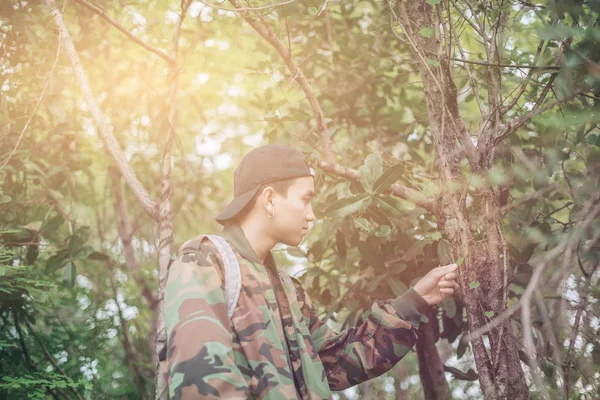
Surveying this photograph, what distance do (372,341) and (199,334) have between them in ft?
2.57

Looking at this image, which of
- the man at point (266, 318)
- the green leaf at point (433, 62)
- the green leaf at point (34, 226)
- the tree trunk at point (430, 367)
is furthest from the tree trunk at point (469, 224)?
the green leaf at point (34, 226)

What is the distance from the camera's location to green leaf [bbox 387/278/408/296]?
2.84 meters

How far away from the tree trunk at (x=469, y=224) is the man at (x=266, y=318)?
0.12 meters

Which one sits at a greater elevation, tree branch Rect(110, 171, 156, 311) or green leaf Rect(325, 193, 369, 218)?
tree branch Rect(110, 171, 156, 311)

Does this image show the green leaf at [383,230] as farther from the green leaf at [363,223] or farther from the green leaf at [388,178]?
the green leaf at [388,178]

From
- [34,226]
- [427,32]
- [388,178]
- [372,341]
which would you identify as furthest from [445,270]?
[34,226]

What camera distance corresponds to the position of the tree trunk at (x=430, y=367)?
3.15m

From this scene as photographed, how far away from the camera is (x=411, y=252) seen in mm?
2855

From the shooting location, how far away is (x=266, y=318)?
1770mm

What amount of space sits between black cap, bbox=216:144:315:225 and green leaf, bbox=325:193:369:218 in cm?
41

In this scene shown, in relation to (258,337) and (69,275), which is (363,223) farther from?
(69,275)

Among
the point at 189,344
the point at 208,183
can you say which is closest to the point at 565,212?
the point at 189,344

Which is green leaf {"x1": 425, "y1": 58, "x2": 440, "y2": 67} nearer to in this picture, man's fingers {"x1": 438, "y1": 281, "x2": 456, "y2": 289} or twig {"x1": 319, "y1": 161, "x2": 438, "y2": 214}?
twig {"x1": 319, "y1": 161, "x2": 438, "y2": 214}

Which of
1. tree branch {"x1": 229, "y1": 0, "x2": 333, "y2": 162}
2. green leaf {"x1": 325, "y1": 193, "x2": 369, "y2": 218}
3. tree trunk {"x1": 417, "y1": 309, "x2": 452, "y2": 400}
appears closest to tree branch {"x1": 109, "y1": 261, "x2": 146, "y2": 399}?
tree trunk {"x1": 417, "y1": 309, "x2": 452, "y2": 400}
